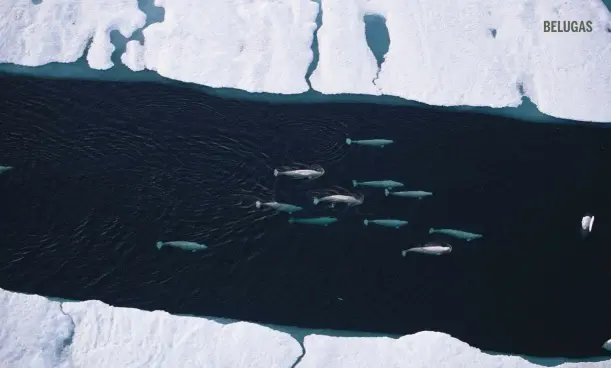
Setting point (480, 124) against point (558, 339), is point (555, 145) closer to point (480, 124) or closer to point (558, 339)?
point (480, 124)

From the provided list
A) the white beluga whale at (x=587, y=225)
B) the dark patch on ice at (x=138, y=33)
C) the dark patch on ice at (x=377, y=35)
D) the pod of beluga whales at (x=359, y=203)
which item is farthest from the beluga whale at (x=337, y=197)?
the dark patch on ice at (x=138, y=33)

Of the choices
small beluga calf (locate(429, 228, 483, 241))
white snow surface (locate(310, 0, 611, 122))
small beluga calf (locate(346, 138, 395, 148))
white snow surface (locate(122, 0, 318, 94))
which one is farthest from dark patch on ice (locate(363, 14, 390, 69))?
small beluga calf (locate(429, 228, 483, 241))

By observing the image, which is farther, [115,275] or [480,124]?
[480,124]

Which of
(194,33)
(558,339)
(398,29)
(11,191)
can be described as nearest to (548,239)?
(558,339)

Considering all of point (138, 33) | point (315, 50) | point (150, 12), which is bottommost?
point (315, 50)

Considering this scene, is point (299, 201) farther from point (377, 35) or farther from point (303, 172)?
point (377, 35)

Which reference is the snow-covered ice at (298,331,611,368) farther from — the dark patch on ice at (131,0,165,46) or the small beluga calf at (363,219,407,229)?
the dark patch on ice at (131,0,165,46)

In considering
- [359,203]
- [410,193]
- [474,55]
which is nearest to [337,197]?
[359,203]

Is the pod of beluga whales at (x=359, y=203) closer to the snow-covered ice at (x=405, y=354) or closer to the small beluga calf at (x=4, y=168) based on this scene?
the snow-covered ice at (x=405, y=354)
